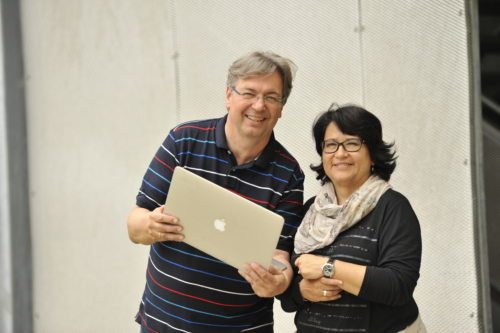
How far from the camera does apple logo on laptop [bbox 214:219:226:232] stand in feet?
6.13

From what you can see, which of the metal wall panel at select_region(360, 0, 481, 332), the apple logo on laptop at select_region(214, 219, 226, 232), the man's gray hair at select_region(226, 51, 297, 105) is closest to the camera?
the apple logo on laptop at select_region(214, 219, 226, 232)

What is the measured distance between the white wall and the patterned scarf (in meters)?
1.06

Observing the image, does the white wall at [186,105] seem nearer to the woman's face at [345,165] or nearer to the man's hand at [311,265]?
the woman's face at [345,165]

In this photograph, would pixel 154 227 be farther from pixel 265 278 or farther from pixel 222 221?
pixel 265 278

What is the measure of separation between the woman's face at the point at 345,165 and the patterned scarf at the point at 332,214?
0.11ft

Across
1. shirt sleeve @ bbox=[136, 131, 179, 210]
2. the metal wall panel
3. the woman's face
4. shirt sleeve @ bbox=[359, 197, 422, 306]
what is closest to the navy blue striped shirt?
shirt sleeve @ bbox=[136, 131, 179, 210]

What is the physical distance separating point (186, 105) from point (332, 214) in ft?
6.37

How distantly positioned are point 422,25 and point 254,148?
4.02 ft

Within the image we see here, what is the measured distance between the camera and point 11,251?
4590mm

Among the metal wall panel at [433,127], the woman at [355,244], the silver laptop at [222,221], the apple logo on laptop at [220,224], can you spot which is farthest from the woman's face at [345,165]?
the metal wall panel at [433,127]

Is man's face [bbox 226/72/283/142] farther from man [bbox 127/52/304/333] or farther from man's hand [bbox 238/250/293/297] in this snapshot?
man's hand [bbox 238/250/293/297]

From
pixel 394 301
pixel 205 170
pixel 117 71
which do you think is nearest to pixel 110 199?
pixel 117 71

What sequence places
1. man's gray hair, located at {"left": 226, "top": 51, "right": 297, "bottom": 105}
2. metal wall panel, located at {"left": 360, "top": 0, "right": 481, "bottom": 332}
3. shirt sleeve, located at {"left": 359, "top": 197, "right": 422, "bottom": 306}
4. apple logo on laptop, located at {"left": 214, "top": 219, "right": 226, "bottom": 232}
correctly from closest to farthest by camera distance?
shirt sleeve, located at {"left": 359, "top": 197, "right": 422, "bottom": 306}, apple logo on laptop, located at {"left": 214, "top": 219, "right": 226, "bottom": 232}, man's gray hair, located at {"left": 226, "top": 51, "right": 297, "bottom": 105}, metal wall panel, located at {"left": 360, "top": 0, "right": 481, "bottom": 332}

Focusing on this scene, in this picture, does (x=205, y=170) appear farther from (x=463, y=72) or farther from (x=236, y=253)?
(x=463, y=72)
